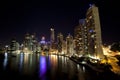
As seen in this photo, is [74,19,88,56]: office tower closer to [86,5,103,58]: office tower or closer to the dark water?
[86,5,103,58]: office tower

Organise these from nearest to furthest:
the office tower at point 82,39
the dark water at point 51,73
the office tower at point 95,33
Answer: the dark water at point 51,73
the office tower at point 95,33
the office tower at point 82,39

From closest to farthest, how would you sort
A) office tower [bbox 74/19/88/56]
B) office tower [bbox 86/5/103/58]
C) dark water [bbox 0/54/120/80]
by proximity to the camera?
dark water [bbox 0/54/120/80]
office tower [bbox 86/5/103/58]
office tower [bbox 74/19/88/56]

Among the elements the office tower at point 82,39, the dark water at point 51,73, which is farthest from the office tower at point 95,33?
the dark water at point 51,73

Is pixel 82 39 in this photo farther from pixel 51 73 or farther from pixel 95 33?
pixel 51 73

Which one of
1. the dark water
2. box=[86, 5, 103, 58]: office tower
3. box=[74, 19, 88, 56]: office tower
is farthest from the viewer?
box=[74, 19, 88, 56]: office tower

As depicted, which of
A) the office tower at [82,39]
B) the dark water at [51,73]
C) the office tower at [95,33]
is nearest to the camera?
the dark water at [51,73]

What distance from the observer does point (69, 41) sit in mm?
129375

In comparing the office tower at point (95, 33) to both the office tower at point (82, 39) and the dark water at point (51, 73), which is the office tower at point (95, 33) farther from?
the dark water at point (51, 73)

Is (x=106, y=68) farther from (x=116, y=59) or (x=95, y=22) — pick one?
(x=95, y=22)

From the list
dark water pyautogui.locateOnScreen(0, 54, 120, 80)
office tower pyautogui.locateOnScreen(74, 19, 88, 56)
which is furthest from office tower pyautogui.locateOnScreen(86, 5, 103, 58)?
dark water pyautogui.locateOnScreen(0, 54, 120, 80)

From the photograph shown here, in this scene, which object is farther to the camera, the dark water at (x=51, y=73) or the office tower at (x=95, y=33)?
the office tower at (x=95, y=33)

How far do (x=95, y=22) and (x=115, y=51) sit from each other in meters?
14.7

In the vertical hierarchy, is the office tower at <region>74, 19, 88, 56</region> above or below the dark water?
above

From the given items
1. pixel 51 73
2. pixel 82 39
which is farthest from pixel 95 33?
pixel 51 73
